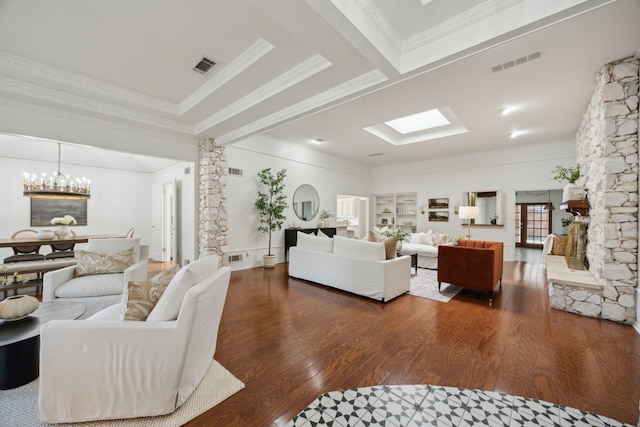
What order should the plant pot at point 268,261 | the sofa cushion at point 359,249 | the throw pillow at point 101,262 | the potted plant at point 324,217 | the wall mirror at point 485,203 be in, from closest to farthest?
the throw pillow at point 101,262 → the sofa cushion at point 359,249 → the plant pot at point 268,261 → the wall mirror at point 485,203 → the potted plant at point 324,217

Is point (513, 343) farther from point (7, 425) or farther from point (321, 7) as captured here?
point (7, 425)

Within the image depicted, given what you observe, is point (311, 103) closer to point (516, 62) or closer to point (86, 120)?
point (516, 62)

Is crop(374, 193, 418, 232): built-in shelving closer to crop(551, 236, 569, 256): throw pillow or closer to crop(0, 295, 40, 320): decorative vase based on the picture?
crop(551, 236, 569, 256): throw pillow

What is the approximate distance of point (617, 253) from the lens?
9.62ft

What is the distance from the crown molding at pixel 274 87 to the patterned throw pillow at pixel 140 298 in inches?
103

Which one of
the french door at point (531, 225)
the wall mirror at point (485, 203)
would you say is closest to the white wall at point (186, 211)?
the wall mirror at point (485, 203)

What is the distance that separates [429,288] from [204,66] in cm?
464

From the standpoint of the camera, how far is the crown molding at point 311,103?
9.79 ft

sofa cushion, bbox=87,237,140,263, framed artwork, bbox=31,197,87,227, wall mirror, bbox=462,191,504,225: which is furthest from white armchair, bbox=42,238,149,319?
wall mirror, bbox=462,191,504,225

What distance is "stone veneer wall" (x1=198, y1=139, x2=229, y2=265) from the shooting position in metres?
5.17

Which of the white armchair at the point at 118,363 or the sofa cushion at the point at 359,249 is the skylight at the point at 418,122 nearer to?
the sofa cushion at the point at 359,249

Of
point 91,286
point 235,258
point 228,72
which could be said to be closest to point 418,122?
point 228,72

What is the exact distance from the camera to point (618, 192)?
2.90 m

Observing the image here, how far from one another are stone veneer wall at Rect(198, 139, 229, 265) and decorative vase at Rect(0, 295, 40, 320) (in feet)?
10.4
